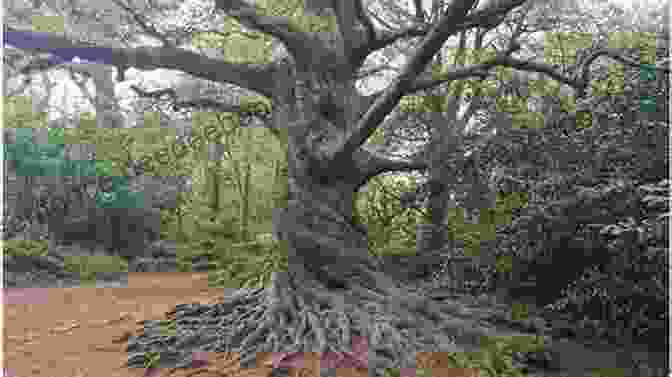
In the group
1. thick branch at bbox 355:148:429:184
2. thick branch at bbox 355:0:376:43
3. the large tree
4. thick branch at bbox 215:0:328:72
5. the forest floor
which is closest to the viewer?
the forest floor

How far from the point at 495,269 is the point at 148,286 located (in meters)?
6.55

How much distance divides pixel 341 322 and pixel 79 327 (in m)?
3.06

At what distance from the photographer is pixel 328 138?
212 inches

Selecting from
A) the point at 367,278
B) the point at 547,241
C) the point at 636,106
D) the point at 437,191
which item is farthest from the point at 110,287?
the point at 636,106

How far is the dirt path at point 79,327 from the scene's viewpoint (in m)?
3.69

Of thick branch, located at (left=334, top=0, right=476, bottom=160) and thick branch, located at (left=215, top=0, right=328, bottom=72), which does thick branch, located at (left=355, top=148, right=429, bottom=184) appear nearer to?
thick branch, located at (left=334, top=0, right=476, bottom=160)

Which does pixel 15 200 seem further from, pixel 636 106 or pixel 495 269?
pixel 636 106

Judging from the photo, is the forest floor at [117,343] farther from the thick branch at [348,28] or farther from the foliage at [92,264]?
the thick branch at [348,28]

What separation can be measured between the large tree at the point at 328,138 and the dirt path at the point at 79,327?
96cm

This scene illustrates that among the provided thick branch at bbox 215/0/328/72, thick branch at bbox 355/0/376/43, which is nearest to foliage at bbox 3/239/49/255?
thick branch at bbox 215/0/328/72

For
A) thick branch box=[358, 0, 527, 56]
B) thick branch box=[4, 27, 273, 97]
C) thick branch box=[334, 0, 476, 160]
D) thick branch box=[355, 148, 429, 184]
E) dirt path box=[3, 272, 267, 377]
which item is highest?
thick branch box=[358, 0, 527, 56]

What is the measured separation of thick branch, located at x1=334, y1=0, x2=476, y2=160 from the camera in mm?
3068

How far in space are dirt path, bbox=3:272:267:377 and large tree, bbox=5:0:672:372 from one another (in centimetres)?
96

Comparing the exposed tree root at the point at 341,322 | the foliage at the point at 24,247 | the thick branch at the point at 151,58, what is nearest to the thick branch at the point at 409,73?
the exposed tree root at the point at 341,322
